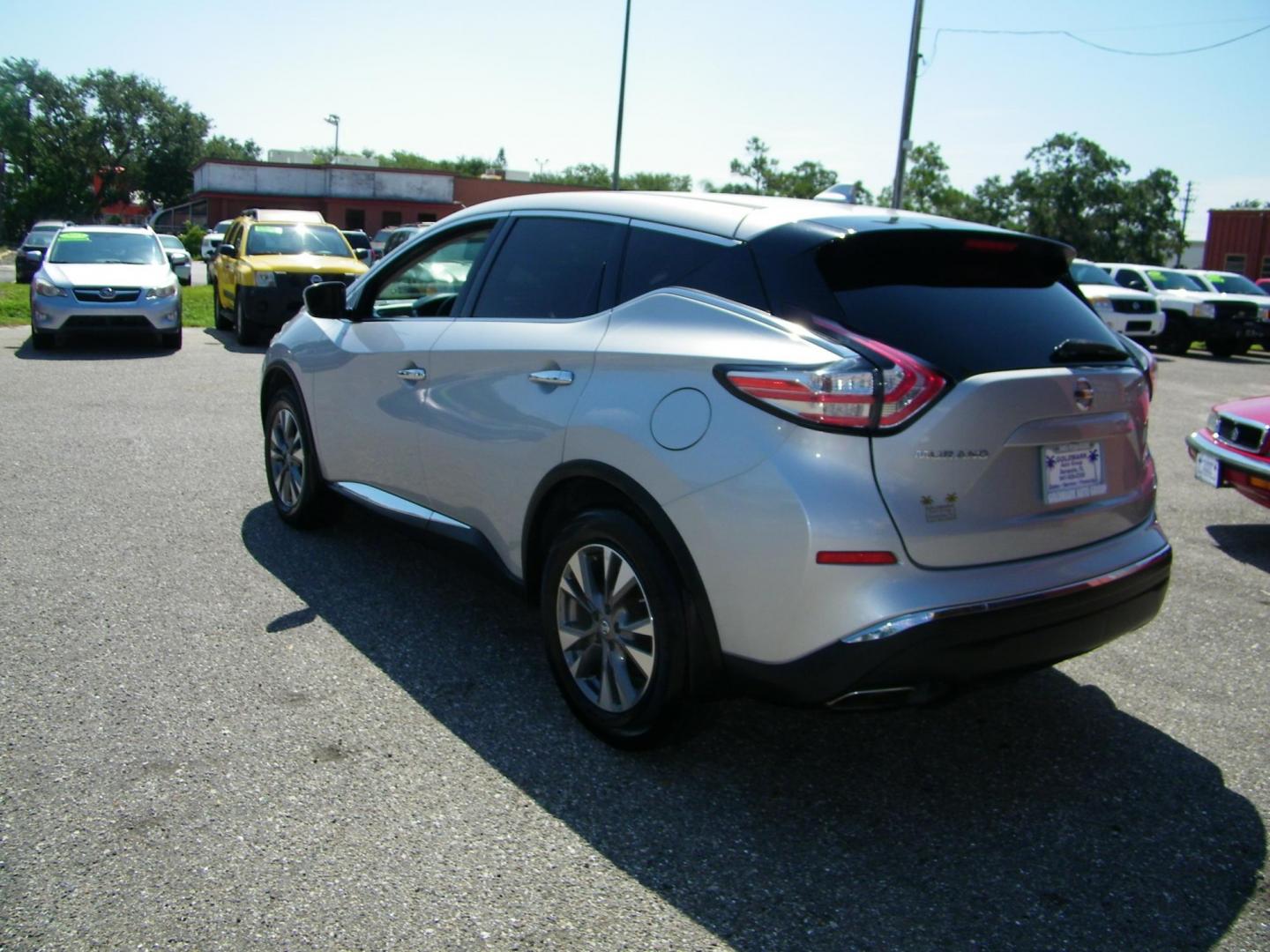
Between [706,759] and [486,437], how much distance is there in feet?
4.70

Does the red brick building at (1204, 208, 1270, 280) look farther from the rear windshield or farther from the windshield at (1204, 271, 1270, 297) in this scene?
the rear windshield

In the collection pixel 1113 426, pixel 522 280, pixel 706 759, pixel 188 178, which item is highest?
pixel 188 178

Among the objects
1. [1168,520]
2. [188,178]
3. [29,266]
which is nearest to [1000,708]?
[1168,520]

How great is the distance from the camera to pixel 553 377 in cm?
369

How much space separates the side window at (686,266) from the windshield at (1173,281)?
22.2 m

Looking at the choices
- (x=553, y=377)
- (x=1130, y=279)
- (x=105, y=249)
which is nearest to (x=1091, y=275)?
(x=1130, y=279)

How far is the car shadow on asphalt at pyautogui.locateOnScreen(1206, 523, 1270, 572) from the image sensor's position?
6.11 meters

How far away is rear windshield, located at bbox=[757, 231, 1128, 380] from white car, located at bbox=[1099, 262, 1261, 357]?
20.5 metres

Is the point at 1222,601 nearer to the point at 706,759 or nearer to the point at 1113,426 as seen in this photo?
the point at 1113,426

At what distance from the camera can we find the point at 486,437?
13.1 ft

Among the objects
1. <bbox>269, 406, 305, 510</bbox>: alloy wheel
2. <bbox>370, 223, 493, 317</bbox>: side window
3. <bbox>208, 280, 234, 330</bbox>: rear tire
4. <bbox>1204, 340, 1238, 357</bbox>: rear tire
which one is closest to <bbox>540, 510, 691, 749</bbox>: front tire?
<bbox>370, 223, 493, 317</bbox>: side window

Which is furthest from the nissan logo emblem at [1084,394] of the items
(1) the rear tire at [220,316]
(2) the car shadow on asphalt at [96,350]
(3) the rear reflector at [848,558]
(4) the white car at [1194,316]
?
(4) the white car at [1194,316]

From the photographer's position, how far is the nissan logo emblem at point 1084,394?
3.16 metres

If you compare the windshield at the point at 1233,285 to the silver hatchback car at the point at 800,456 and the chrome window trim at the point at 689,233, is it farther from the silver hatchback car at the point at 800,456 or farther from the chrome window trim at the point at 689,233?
the chrome window trim at the point at 689,233
